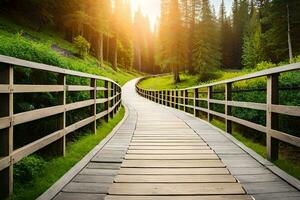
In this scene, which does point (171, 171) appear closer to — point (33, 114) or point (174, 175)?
point (174, 175)

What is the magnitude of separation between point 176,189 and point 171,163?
3.48ft

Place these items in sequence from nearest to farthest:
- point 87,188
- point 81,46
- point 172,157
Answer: point 87,188 → point 172,157 → point 81,46

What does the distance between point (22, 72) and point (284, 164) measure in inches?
167

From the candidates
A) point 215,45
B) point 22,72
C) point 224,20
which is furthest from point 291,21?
point 224,20

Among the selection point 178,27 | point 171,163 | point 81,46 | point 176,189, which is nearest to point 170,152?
point 171,163

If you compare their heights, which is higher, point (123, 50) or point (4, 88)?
point (123, 50)

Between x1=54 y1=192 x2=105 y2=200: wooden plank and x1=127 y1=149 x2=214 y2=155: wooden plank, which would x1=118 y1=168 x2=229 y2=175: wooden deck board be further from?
x1=127 y1=149 x2=214 y2=155: wooden plank

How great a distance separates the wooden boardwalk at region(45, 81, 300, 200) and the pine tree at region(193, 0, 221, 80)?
34621 mm

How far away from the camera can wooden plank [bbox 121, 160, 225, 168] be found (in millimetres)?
4047

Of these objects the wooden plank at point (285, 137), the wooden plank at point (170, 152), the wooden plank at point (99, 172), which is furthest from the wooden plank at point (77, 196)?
the wooden plank at point (285, 137)

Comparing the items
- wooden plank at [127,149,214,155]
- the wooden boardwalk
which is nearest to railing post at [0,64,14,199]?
the wooden boardwalk

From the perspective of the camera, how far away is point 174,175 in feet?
11.8

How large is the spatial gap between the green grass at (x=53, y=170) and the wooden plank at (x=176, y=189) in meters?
0.78

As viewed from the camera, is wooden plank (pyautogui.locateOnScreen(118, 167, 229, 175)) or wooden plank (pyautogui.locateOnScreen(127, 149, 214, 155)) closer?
wooden plank (pyautogui.locateOnScreen(118, 167, 229, 175))
